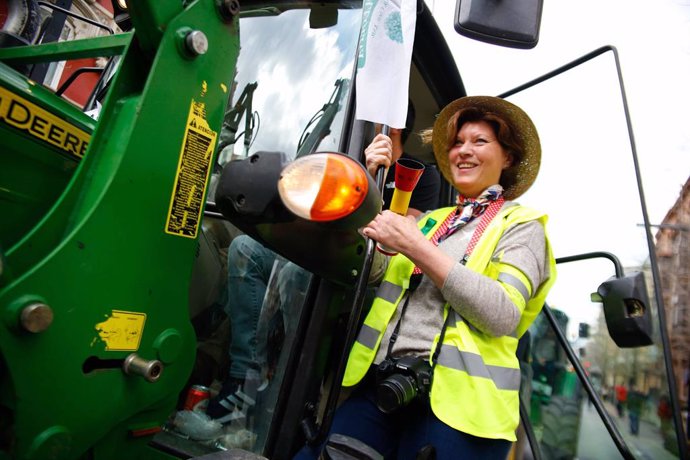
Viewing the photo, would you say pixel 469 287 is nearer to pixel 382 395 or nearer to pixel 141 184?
pixel 382 395

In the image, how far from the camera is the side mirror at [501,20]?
1.26 m

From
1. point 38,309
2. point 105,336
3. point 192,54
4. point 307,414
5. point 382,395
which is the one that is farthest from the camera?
point 307,414

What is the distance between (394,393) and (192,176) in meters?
0.76

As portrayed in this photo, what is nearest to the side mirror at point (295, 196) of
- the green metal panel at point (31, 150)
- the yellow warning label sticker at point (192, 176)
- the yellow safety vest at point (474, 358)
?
the yellow warning label sticker at point (192, 176)

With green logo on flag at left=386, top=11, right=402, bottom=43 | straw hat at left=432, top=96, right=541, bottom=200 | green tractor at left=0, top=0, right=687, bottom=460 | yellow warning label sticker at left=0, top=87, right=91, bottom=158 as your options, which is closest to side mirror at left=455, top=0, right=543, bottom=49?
green tractor at left=0, top=0, right=687, bottom=460

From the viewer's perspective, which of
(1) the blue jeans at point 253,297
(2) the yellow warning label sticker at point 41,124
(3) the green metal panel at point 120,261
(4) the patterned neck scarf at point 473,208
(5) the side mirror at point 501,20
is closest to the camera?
(3) the green metal panel at point 120,261

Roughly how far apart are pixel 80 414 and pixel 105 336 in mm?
148

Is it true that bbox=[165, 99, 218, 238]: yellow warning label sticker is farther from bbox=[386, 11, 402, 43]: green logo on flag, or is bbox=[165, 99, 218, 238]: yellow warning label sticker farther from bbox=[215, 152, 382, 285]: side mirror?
bbox=[386, 11, 402, 43]: green logo on flag

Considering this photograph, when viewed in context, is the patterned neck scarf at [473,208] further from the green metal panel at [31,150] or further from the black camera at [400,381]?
the green metal panel at [31,150]

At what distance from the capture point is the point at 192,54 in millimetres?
958

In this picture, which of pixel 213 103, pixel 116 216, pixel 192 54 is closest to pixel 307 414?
pixel 116 216

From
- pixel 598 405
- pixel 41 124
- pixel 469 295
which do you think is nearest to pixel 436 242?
pixel 469 295

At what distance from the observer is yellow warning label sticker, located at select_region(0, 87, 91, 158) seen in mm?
870

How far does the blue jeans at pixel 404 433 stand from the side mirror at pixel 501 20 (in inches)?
43.9
